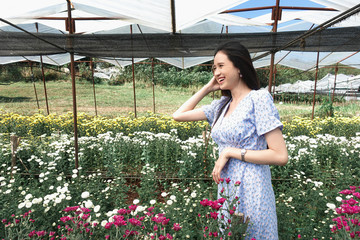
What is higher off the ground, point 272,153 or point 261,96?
point 261,96

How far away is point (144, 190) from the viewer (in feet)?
9.40

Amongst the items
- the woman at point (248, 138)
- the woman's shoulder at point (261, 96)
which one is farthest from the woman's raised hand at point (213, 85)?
the woman's shoulder at point (261, 96)

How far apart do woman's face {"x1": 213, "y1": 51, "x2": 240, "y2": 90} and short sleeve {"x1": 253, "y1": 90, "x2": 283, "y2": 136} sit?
0.14 m

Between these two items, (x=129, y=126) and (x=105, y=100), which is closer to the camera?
(x=129, y=126)

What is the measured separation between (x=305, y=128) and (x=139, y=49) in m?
4.68

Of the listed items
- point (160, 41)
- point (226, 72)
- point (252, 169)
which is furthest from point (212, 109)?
point (160, 41)

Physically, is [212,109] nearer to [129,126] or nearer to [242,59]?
[242,59]

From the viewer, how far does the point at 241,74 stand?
116 centimetres

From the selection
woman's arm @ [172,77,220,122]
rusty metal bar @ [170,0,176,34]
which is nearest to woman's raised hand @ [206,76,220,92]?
woman's arm @ [172,77,220,122]

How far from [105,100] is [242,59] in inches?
610

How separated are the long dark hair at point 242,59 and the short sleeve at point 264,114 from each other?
116 millimetres

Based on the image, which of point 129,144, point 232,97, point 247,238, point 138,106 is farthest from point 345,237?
point 138,106

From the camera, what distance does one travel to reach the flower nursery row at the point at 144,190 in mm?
1493

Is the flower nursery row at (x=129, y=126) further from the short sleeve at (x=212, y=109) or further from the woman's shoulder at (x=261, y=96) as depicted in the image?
the woman's shoulder at (x=261, y=96)
